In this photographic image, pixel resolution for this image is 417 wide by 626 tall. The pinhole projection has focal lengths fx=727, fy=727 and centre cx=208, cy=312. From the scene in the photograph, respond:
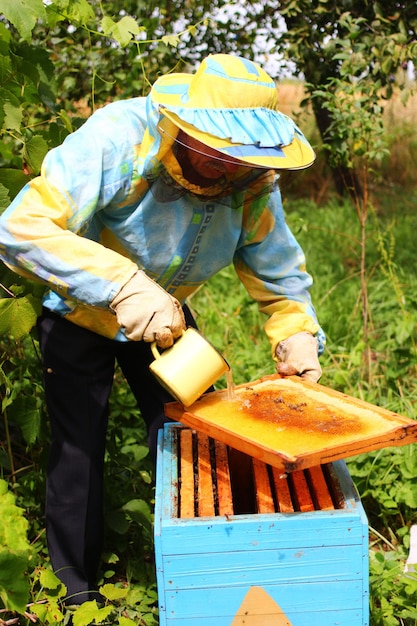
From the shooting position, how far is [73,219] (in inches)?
77.3

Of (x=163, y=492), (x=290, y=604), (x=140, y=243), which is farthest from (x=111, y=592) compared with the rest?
(x=140, y=243)

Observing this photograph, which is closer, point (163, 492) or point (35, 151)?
point (163, 492)

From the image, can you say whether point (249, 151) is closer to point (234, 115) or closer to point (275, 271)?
point (234, 115)

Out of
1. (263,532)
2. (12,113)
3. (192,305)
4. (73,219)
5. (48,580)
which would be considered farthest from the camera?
(192,305)

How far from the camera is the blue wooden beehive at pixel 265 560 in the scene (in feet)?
5.45

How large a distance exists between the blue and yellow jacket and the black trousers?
118mm

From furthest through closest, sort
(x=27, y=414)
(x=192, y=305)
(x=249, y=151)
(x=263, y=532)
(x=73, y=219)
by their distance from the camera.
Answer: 1. (x=192, y=305)
2. (x=27, y=414)
3. (x=73, y=219)
4. (x=249, y=151)
5. (x=263, y=532)

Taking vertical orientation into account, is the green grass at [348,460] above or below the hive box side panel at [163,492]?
below

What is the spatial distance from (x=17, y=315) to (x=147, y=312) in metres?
0.61

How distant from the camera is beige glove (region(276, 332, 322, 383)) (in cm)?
225

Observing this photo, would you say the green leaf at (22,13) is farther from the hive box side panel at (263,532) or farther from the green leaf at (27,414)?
→ the hive box side panel at (263,532)

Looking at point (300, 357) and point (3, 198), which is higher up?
point (3, 198)

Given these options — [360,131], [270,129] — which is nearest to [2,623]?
[270,129]

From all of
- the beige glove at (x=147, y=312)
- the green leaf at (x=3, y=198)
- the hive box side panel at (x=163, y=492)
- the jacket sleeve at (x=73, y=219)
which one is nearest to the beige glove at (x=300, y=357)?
the hive box side panel at (x=163, y=492)
